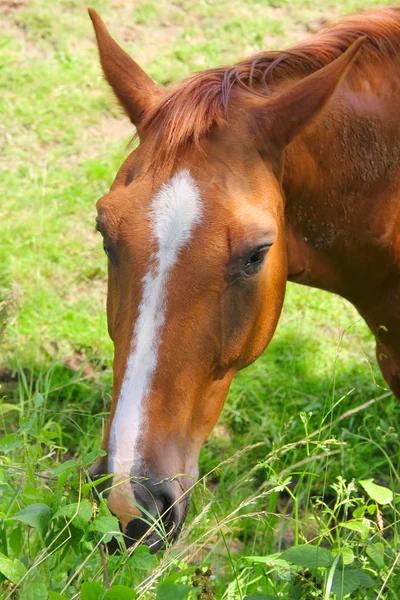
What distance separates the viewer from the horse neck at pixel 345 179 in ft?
8.81

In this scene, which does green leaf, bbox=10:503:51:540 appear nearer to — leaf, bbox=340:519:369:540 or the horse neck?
leaf, bbox=340:519:369:540

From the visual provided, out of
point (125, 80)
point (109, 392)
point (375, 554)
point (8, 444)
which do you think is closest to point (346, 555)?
point (375, 554)

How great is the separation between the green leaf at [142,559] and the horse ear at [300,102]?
135cm

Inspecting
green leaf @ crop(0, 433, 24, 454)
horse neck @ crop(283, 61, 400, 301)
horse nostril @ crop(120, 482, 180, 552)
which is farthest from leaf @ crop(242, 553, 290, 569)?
horse neck @ crop(283, 61, 400, 301)

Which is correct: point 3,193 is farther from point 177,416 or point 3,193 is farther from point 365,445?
point 177,416

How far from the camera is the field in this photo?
2.00 meters

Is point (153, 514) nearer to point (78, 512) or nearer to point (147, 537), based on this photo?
point (147, 537)

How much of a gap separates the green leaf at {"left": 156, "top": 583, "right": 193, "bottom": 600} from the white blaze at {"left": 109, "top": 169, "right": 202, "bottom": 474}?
35cm

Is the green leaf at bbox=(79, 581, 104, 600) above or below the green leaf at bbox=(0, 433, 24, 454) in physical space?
below

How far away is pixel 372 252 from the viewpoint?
2.94 meters

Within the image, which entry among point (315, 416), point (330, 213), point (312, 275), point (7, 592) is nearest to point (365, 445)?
point (315, 416)

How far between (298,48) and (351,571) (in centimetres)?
184

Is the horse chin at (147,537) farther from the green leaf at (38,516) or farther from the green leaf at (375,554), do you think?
the green leaf at (375,554)

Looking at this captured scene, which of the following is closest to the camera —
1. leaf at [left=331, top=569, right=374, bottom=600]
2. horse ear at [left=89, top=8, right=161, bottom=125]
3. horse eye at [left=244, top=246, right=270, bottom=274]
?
leaf at [left=331, top=569, right=374, bottom=600]
